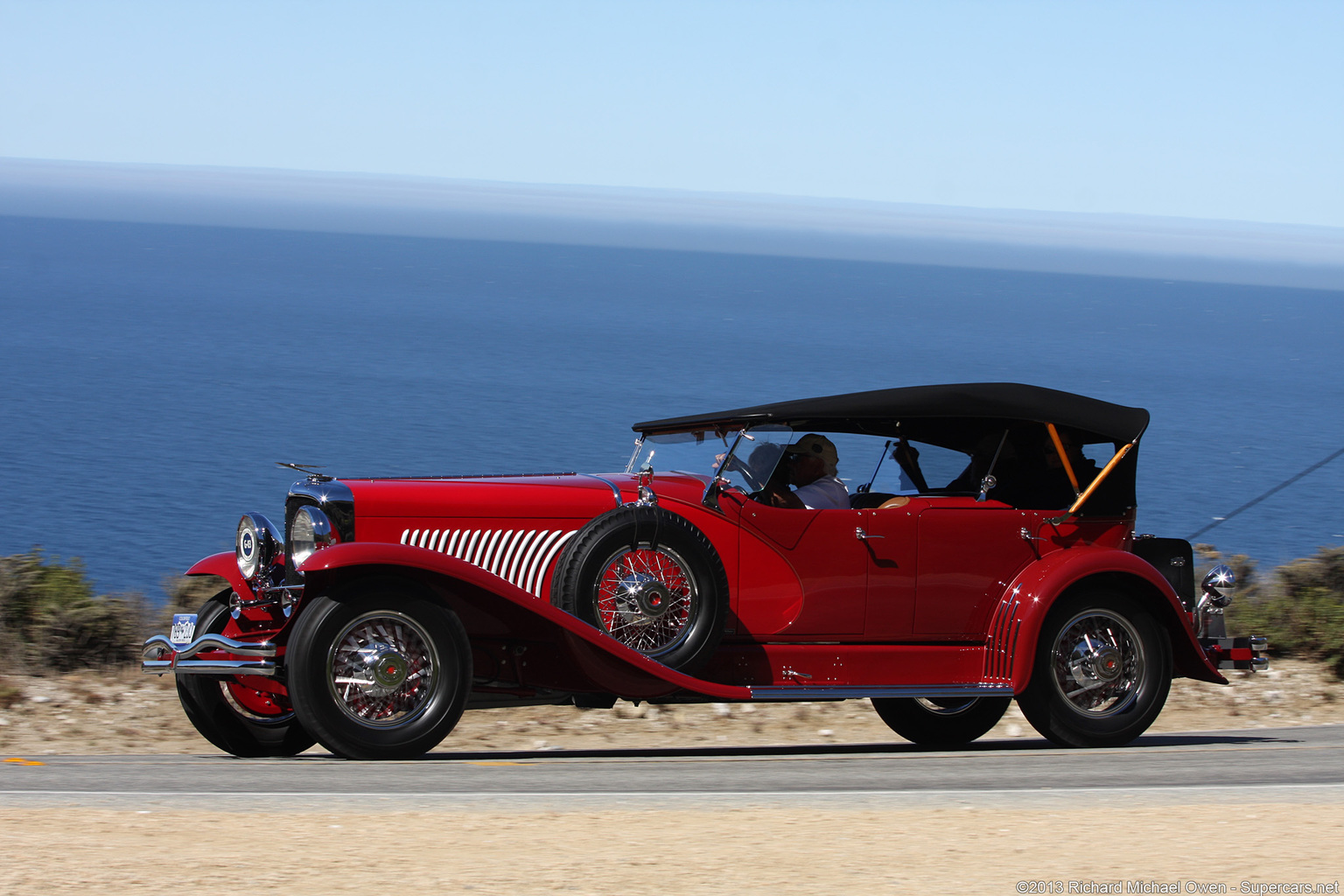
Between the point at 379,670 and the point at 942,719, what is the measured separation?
404cm

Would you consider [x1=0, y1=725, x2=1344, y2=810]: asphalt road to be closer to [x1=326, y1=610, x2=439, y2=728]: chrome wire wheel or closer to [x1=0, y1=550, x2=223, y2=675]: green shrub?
[x1=326, y1=610, x2=439, y2=728]: chrome wire wheel

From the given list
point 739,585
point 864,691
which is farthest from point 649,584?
point 864,691

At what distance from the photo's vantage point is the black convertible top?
25.1 ft

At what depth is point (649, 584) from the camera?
7.18 m

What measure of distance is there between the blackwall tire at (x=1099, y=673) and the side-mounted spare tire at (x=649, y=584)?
6.34ft

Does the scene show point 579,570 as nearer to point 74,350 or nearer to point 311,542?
point 311,542

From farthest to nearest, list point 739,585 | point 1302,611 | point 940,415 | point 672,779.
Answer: point 1302,611 → point 940,415 → point 739,585 → point 672,779

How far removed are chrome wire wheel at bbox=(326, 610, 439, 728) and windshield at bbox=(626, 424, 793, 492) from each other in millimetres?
1623

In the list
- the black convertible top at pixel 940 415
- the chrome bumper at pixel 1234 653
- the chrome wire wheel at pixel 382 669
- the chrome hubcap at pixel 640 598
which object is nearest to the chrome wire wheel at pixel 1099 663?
the chrome bumper at pixel 1234 653

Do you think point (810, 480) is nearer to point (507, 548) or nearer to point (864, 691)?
point (864, 691)

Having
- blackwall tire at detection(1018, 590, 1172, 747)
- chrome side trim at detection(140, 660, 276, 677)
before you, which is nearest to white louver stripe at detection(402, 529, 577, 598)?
chrome side trim at detection(140, 660, 276, 677)

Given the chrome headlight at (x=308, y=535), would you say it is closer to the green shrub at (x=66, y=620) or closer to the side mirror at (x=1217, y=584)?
the green shrub at (x=66, y=620)

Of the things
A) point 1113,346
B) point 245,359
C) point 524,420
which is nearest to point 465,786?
point 524,420

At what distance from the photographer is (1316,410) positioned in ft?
214
